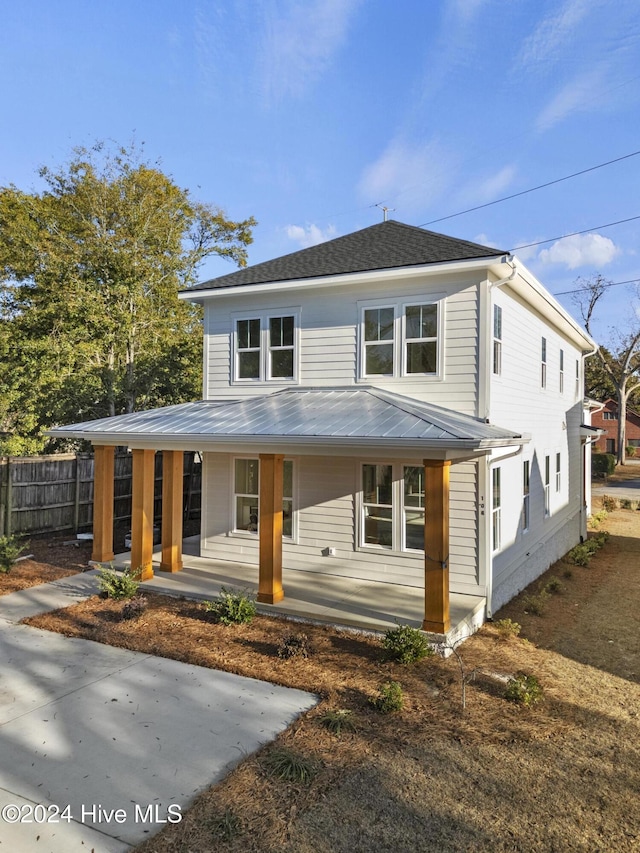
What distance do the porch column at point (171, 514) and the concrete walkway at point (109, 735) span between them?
294 cm

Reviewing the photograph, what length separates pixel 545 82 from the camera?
42.8ft

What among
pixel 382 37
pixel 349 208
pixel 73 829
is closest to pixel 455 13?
pixel 382 37

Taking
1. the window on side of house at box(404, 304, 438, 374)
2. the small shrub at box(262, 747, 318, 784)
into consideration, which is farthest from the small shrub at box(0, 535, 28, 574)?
the window on side of house at box(404, 304, 438, 374)

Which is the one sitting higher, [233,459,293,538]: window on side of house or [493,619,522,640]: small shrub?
[233,459,293,538]: window on side of house

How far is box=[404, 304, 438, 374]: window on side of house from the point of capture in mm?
9094

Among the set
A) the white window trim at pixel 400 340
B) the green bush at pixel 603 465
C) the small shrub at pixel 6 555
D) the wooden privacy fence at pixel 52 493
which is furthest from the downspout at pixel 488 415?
the green bush at pixel 603 465

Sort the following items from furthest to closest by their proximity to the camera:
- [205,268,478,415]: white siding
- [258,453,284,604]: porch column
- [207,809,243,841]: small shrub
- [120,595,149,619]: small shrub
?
1. [205,268,478,415]: white siding
2. [258,453,284,604]: porch column
3. [120,595,149,619]: small shrub
4. [207,809,243,841]: small shrub

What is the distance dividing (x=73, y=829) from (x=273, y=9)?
47.1 ft

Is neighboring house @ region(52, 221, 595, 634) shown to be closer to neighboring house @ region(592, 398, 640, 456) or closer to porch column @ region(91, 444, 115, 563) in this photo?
porch column @ region(91, 444, 115, 563)

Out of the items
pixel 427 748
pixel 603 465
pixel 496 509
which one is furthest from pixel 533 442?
pixel 603 465

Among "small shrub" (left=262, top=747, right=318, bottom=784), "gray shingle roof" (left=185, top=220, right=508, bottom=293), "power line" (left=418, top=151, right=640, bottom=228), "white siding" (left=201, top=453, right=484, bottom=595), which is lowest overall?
"small shrub" (left=262, top=747, right=318, bottom=784)

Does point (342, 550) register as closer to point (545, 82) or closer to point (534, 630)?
point (534, 630)

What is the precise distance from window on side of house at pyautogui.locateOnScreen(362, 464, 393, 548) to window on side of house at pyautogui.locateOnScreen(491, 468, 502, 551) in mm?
1693

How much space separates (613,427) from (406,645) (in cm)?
5373
